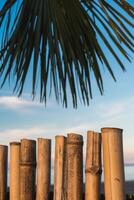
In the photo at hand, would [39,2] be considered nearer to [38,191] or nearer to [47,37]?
[47,37]

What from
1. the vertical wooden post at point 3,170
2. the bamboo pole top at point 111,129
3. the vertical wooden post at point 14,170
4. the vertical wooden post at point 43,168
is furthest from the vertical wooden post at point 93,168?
the vertical wooden post at point 3,170

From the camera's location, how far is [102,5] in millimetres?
6465

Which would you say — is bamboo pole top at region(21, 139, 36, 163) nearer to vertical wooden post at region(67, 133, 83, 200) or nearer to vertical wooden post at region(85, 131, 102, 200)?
vertical wooden post at region(67, 133, 83, 200)

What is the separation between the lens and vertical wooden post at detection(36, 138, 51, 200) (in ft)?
20.7

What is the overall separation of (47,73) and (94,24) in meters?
0.81

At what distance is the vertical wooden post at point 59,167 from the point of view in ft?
20.0

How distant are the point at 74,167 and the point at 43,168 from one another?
63 cm

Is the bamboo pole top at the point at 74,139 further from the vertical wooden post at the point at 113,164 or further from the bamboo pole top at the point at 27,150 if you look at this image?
the bamboo pole top at the point at 27,150

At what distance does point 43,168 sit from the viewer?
6406 millimetres

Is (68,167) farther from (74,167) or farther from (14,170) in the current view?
(14,170)

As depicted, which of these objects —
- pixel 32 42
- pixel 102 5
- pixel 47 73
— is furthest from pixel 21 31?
pixel 102 5

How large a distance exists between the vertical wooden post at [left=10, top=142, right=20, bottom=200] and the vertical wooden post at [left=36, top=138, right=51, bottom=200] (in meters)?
0.32

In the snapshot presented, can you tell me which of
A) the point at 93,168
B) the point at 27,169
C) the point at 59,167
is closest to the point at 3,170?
the point at 27,169

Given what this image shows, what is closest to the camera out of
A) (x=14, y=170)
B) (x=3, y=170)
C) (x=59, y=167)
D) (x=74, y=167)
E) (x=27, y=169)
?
(x=74, y=167)
